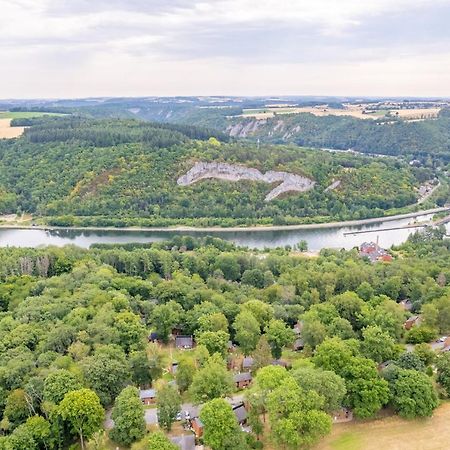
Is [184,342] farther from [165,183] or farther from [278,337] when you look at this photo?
[165,183]

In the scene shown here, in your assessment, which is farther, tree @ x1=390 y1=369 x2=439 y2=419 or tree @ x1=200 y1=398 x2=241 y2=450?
tree @ x1=390 y1=369 x2=439 y2=419

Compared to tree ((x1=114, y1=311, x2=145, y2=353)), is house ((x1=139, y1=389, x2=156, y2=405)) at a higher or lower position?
lower

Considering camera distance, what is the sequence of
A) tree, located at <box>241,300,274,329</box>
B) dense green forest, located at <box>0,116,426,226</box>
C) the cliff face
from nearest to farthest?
tree, located at <box>241,300,274,329</box> < dense green forest, located at <box>0,116,426,226</box> < the cliff face

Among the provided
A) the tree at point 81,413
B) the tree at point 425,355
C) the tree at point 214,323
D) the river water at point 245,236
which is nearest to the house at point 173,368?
the tree at point 214,323

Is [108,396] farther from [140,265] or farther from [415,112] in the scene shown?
→ [415,112]

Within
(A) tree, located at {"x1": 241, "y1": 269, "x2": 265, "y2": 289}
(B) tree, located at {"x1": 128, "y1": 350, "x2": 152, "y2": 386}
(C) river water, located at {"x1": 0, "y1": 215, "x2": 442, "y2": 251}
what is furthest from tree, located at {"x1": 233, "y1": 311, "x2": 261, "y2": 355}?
(C) river water, located at {"x1": 0, "y1": 215, "x2": 442, "y2": 251}

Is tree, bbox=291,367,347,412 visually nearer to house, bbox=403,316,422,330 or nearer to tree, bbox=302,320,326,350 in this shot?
tree, bbox=302,320,326,350
